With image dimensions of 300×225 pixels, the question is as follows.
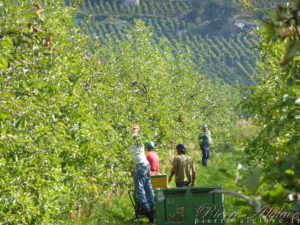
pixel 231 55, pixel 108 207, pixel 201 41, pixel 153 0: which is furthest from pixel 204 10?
pixel 108 207

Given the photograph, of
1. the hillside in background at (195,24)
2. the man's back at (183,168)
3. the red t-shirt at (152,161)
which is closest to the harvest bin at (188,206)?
the man's back at (183,168)

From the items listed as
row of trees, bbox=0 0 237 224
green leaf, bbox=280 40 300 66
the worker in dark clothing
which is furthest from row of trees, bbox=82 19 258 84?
green leaf, bbox=280 40 300 66

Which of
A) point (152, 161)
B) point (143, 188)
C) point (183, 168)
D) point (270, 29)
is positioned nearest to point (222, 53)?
point (152, 161)

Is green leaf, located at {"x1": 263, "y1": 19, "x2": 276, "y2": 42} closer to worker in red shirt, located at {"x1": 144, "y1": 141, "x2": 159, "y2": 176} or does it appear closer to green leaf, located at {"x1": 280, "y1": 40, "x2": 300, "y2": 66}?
green leaf, located at {"x1": 280, "y1": 40, "x2": 300, "y2": 66}

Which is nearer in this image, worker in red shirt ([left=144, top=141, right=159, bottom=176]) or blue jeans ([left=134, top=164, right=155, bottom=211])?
blue jeans ([left=134, top=164, right=155, bottom=211])

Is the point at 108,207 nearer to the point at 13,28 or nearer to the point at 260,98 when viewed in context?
the point at 13,28

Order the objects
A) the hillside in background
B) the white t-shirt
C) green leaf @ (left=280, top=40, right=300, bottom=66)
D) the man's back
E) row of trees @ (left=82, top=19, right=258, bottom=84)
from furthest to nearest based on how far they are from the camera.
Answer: the hillside in background < row of trees @ (left=82, top=19, right=258, bottom=84) < the man's back < the white t-shirt < green leaf @ (left=280, top=40, right=300, bottom=66)

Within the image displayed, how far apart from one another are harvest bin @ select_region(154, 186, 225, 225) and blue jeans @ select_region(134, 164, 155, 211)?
123 cm

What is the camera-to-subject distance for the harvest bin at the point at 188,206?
280 inches

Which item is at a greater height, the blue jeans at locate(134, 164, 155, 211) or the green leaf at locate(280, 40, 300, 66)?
the green leaf at locate(280, 40, 300, 66)

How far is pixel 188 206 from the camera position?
7.11 metres

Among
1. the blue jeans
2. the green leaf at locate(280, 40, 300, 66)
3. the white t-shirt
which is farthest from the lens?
the white t-shirt

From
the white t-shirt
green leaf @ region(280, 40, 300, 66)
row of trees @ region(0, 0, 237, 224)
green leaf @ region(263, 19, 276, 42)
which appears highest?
green leaf @ region(263, 19, 276, 42)

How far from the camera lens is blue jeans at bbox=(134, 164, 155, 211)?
27.8ft
